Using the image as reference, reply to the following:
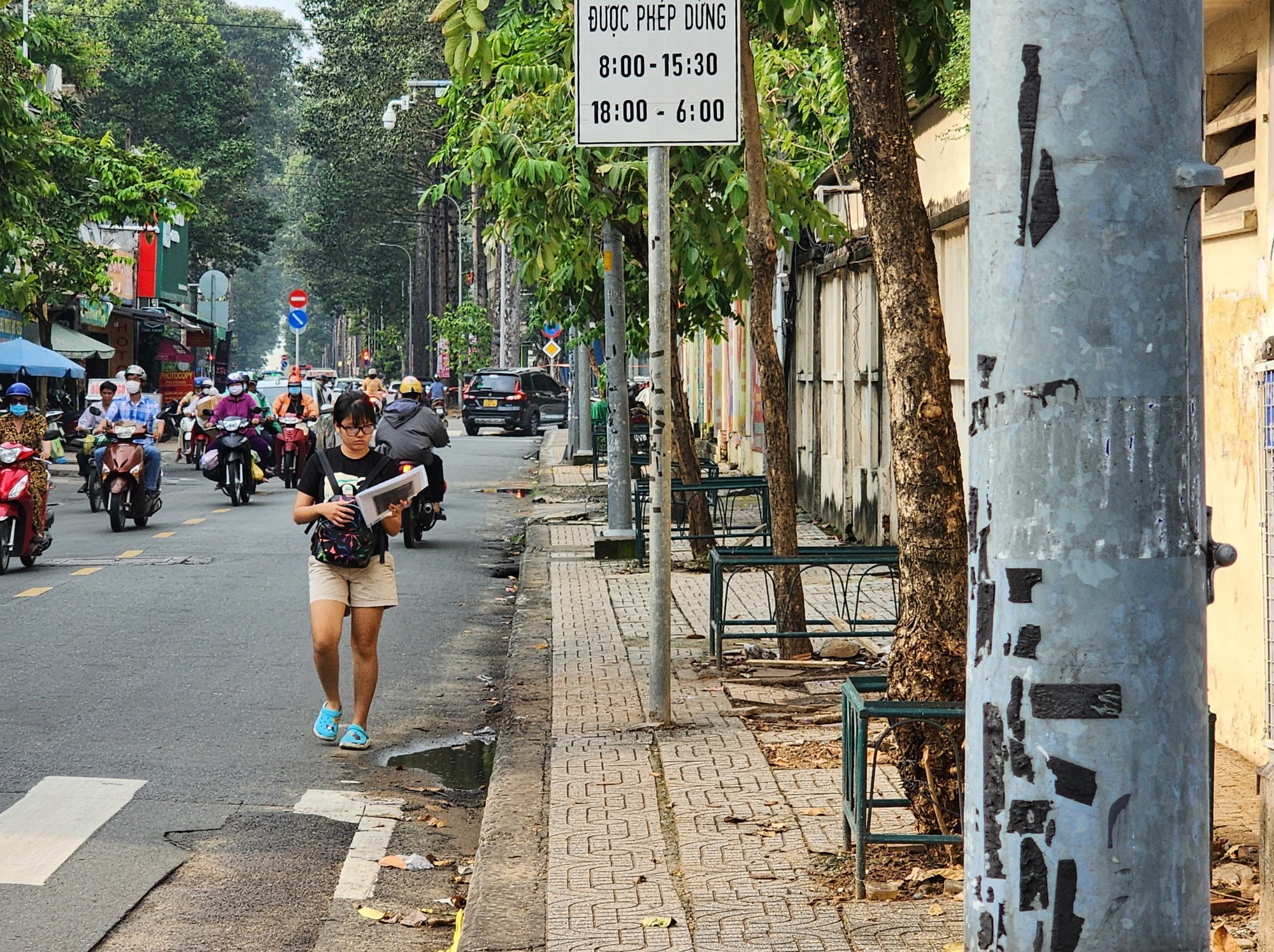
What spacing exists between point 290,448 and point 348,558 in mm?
18279

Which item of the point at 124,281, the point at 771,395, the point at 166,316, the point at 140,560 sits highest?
the point at 124,281

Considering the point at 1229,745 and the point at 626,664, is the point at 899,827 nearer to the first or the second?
the point at 1229,745

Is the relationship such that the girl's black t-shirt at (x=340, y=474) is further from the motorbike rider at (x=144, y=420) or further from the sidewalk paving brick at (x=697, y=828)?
the motorbike rider at (x=144, y=420)

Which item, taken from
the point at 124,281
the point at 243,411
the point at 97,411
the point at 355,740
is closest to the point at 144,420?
the point at 243,411

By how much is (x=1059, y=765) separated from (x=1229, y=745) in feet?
15.3

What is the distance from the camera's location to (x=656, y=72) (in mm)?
7215

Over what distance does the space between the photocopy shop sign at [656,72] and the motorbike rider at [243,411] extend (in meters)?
14.8

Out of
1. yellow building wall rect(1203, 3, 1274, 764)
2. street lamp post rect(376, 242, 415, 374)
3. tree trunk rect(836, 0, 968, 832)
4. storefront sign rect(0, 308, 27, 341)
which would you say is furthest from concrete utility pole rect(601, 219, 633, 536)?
street lamp post rect(376, 242, 415, 374)

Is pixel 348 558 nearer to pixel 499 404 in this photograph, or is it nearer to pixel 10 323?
pixel 10 323

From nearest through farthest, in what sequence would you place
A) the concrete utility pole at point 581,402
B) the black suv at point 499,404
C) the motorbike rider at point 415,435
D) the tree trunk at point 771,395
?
1. the tree trunk at point 771,395
2. the motorbike rider at point 415,435
3. the concrete utility pole at point 581,402
4. the black suv at point 499,404

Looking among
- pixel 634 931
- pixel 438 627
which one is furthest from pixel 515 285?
pixel 634 931

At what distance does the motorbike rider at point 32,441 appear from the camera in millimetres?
14094

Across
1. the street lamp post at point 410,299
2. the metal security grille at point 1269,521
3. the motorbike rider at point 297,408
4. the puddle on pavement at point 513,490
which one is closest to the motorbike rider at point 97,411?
the motorbike rider at point 297,408

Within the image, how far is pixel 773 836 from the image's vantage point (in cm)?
569
